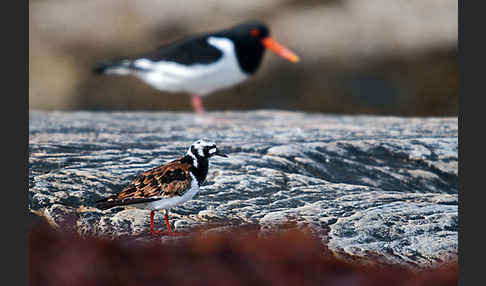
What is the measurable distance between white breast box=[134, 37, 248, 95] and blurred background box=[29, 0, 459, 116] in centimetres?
156

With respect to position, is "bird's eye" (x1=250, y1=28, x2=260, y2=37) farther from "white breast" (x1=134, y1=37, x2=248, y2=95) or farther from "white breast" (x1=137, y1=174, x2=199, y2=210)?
"white breast" (x1=137, y1=174, x2=199, y2=210)

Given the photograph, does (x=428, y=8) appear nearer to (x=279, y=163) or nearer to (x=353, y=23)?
(x=353, y=23)

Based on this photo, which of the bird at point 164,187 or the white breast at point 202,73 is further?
the white breast at point 202,73

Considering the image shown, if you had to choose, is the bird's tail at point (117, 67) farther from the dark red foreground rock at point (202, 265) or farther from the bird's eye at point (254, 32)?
the dark red foreground rock at point (202, 265)

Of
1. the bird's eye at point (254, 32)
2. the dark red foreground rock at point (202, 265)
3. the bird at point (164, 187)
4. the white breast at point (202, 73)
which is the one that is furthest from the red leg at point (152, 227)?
the bird's eye at point (254, 32)

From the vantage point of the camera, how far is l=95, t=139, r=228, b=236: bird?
6.81ft

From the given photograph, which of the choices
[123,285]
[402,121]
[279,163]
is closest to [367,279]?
[123,285]

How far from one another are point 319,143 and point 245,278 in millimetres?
1852

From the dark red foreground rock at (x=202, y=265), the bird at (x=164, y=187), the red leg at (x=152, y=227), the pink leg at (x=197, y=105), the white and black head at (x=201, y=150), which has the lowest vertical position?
the red leg at (x=152, y=227)

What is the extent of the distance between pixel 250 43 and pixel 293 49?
1.65 m

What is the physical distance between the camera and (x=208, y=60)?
4234mm

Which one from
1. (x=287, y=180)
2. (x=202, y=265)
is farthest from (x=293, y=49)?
(x=202, y=265)

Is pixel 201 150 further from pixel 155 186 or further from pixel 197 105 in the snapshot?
pixel 197 105

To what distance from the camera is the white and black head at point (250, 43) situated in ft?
14.1
